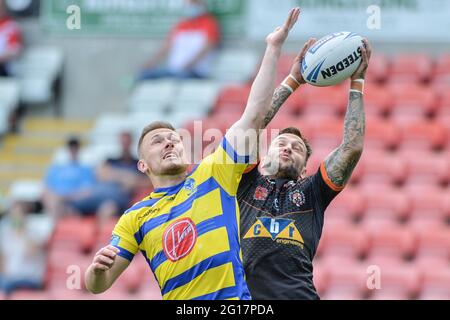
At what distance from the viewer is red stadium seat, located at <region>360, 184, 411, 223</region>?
36.6 ft

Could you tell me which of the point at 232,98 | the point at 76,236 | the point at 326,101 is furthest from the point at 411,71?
the point at 76,236

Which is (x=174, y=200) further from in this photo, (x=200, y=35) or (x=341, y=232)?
(x=200, y=35)

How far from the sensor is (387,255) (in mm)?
10812

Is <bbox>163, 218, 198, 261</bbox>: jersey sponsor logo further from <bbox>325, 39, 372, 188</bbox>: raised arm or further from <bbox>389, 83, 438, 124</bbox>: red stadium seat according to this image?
<bbox>389, 83, 438, 124</bbox>: red stadium seat

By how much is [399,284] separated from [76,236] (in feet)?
10.4

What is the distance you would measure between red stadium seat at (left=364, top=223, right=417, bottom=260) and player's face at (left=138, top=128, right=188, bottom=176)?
500 cm

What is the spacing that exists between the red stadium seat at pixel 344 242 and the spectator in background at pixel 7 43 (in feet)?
15.4

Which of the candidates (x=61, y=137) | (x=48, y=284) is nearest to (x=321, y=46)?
(x=48, y=284)

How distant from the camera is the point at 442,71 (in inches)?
487

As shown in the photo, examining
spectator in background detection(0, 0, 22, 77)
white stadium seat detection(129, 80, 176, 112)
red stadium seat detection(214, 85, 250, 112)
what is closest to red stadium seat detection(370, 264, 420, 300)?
red stadium seat detection(214, 85, 250, 112)

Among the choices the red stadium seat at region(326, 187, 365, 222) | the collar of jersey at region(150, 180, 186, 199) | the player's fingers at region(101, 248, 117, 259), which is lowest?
the red stadium seat at region(326, 187, 365, 222)

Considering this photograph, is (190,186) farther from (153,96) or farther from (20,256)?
(153,96)

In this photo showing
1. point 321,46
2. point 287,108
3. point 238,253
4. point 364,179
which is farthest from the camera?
point 287,108

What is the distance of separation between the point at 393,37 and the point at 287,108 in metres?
1.53
